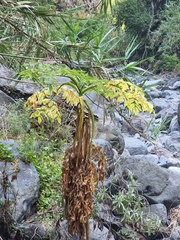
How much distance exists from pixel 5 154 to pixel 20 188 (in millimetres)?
280

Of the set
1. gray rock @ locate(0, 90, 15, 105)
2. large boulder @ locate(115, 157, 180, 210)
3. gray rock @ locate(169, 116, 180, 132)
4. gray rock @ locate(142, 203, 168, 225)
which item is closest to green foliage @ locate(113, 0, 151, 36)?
gray rock @ locate(169, 116, 180, 132)

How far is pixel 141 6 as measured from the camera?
552 inches

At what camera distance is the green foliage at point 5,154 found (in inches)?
111

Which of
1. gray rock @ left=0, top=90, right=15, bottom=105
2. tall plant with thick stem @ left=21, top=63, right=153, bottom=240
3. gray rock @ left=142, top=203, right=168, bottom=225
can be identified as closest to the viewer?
tall plant with thick stem @ left=21, top=63, right=153, bottom=240

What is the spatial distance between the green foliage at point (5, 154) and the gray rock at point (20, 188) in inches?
1.6

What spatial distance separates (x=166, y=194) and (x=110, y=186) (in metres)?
0.88

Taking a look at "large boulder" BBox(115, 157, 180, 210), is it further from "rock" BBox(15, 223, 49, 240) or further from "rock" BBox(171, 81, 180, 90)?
"rock" BBox(171, 81, 180, 90)

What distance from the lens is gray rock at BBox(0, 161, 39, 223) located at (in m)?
Answer: 2.56

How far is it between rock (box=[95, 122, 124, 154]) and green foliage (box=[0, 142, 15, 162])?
5.72 feet

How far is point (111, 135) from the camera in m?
4.53

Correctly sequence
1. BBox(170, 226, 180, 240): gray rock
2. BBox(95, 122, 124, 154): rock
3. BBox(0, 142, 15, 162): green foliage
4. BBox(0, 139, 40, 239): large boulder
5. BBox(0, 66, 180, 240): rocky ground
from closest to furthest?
BBox(0, 139, 40, 239): large boulder
BBox(0, 66, 180, 240): rocky ground
BBox(0, 142, 15, 162): green foliage
BBox(170, 226, 180, 240): gray rock
BBox(95, 122, 124, 154): rock

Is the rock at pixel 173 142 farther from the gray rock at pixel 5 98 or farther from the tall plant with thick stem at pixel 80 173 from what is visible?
the tall plant with thick stem at pixel 80 173

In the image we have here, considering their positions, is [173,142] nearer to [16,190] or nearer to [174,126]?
[174,126]

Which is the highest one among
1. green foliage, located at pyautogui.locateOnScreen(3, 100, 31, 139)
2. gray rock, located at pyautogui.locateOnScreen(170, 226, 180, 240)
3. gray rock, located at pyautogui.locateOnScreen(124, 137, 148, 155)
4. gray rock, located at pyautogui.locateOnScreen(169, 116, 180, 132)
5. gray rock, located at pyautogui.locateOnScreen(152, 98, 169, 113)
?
green foliage, located at pyautogui.locateOnScreen(3, 100, 31, 139)
